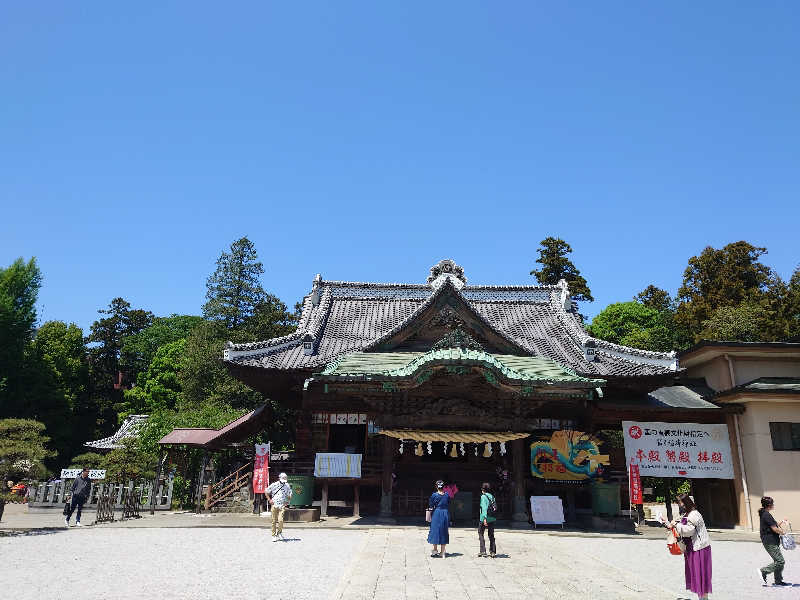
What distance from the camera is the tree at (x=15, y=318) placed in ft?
137

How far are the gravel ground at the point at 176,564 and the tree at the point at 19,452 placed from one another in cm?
198

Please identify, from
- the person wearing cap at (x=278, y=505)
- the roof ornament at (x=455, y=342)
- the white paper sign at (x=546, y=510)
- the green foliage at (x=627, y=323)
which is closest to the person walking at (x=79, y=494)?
A: the person wearing cap at (x=278, y=505)

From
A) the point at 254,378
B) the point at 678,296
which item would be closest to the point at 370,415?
the point at 254,378

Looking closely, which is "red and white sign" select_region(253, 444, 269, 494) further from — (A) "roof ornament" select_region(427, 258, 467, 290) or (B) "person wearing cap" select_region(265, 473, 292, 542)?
(A) "roof ornament" select_region(427, 258, 467, 290)

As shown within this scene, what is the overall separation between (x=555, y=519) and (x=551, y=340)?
875 cm

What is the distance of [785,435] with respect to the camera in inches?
819

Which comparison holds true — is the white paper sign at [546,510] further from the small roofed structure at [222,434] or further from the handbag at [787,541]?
the small roofed structure at [222,434]

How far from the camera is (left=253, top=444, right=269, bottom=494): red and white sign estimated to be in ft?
66.8

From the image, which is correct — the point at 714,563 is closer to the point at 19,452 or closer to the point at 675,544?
the point at 675,544

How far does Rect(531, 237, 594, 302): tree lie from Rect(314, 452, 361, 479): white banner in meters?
36.0

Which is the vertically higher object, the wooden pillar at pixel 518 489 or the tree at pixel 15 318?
the tree at pixel 15 318

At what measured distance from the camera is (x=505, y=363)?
62.3 feet

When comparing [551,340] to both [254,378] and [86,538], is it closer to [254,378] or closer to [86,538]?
[254,378]

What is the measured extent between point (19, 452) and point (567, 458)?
18.2m
